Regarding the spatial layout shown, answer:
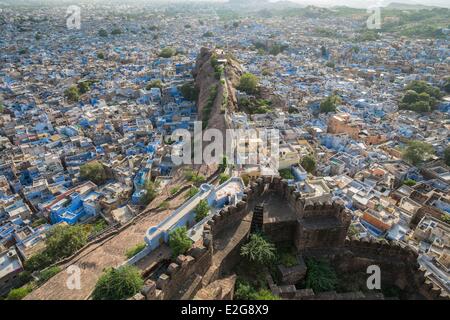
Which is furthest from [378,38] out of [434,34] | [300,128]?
[300,128]

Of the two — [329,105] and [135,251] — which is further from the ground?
[329,105]

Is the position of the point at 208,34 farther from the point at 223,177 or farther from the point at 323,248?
the point at 323,248

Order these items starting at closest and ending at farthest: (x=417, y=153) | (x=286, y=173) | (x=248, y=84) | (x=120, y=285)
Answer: (x=120, y=285)
(x=286, y=173)
(x=417, y=153)
(x=248, y=84)

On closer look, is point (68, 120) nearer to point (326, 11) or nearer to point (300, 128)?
point (300, 128)

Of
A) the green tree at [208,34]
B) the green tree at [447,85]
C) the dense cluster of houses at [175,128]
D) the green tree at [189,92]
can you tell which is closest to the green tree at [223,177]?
the dense cluster of houses at [175,128]

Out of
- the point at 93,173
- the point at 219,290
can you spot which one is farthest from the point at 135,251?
the point at 93,173
